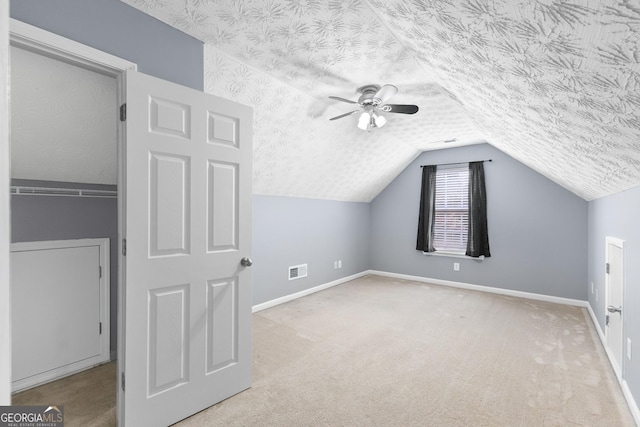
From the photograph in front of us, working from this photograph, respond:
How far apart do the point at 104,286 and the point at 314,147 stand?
8.29ft

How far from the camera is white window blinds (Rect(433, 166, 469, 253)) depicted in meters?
5.03

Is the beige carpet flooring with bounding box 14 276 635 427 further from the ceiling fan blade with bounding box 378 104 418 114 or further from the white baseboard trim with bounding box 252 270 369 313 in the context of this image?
the ceiling fan blade with bounding box 378 104 418 114

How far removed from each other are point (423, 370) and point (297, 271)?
2361mm

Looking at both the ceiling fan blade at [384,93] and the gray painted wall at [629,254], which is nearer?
the gray painted wall at [629,254]

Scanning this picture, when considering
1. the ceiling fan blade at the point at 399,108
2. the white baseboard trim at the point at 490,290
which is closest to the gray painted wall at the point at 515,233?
the white baseboard trim at the point at 490,290

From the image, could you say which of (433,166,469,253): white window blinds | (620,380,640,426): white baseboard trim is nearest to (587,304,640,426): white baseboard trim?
(620,380,640,426): white baseboard trim

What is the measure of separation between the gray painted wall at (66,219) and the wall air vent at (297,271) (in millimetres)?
2229

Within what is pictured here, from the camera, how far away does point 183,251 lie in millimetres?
1803

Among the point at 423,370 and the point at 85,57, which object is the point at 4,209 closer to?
the point at 85,57

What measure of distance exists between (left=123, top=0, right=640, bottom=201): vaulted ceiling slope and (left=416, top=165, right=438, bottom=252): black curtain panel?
120 centimetres

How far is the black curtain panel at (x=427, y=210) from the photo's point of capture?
5.25m

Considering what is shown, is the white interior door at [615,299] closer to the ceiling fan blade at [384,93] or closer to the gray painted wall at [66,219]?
the ceiling fan blade at [384,93]

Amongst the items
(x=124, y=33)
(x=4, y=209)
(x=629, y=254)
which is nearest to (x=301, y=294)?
(x=629, y=254)

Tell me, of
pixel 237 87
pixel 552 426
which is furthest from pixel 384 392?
pixel 237 87
